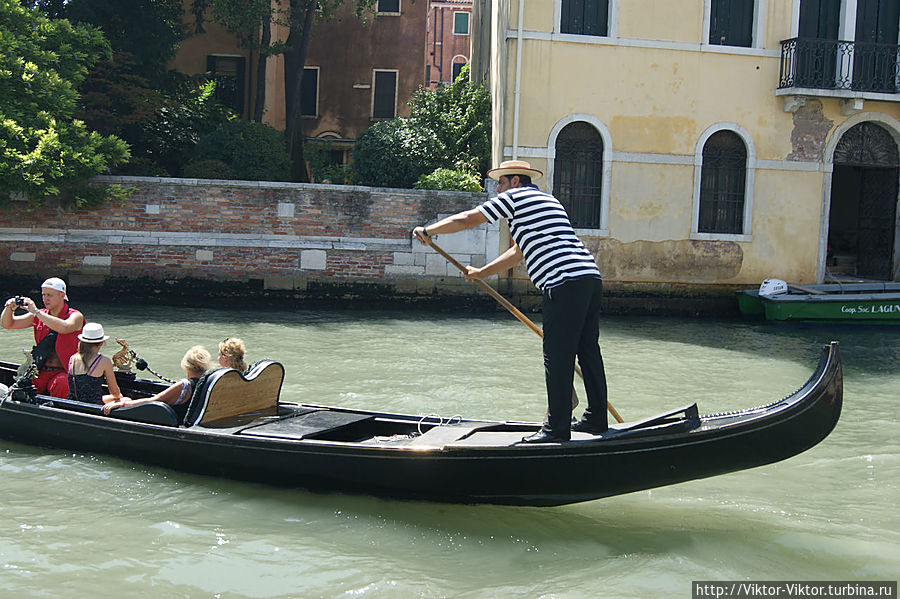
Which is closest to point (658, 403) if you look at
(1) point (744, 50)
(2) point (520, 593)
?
(2) point (520, 593)

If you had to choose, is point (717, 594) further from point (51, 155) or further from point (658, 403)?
point (51, 155)

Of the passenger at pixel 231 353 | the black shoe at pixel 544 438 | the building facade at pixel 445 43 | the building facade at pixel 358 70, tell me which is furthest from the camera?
the building facade at pixel 445 43

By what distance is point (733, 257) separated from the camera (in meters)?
10.7

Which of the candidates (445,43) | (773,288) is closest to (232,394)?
(773,288)

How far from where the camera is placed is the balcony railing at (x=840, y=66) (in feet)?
34.2

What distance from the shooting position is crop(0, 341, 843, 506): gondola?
3301mm

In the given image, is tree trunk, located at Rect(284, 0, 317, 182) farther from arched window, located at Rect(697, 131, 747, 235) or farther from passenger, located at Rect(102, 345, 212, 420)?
passenger, located at Rect(102, 345, 212, 420)

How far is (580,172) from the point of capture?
34.5 feet

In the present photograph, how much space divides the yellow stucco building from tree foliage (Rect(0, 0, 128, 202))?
14.7ft

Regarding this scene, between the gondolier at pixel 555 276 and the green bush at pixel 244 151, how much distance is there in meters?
7.85

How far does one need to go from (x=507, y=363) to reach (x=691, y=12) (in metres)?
5.52

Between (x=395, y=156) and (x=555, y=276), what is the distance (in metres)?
7.64

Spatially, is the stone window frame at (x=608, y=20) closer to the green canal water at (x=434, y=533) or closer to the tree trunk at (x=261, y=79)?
the tree trunk at (x=261, y=79)

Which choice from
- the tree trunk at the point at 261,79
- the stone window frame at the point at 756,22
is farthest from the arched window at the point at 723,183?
the tree trunk at the point at 261,79
